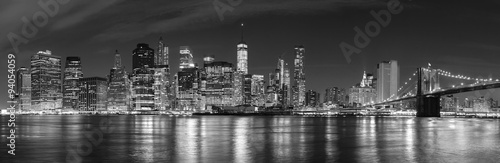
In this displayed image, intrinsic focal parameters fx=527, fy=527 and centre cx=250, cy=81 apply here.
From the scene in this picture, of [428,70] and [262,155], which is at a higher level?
[428,70]

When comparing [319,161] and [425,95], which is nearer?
[319,161]

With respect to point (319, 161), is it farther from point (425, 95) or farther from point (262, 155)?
point (425, 95)

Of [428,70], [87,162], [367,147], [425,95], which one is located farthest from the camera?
[428,70]

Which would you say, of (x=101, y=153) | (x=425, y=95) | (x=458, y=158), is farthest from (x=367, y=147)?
(x=425, y=95)

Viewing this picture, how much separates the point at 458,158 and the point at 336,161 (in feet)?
20.4

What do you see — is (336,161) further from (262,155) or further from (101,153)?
(101,153)

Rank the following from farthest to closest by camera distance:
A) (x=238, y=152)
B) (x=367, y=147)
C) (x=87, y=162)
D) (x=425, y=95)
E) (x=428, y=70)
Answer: (x=428, y=70) → (x=425, y=95) → (x=367, y=147) → (x=238, y=152) → (x=87, y=162)

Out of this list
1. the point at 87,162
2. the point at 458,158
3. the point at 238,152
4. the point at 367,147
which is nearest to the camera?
the point at 87,162

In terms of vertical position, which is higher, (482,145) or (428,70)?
(428,70)

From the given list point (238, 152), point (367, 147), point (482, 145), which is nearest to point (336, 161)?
point (238, 152)

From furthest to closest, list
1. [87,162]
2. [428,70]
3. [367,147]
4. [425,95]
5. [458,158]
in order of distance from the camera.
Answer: [428,70] < [425,95] < [367,147] < [458,158] < [87,162]

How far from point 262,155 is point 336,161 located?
12.5 feet

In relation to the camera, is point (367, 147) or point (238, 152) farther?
point (367, 147)

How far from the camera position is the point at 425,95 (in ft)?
355
